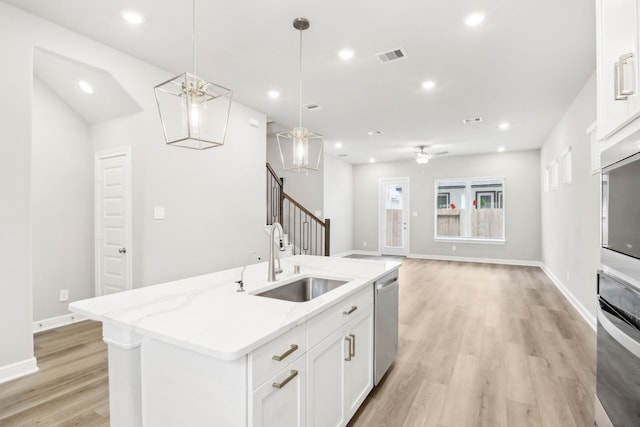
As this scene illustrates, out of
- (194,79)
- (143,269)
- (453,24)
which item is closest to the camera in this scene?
(194,79)

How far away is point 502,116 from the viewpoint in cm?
516

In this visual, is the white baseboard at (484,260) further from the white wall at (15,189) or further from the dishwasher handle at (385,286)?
the white wall at (15,189)

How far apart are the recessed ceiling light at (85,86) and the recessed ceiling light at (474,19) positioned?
374 centimetres

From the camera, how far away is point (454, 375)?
8.49ft

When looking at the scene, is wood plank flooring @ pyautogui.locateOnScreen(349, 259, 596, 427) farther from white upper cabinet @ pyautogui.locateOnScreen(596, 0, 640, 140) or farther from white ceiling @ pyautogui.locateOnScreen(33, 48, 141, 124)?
white ceiling @ pyautogui.locateOnScreen(33, 48, 141, 124)

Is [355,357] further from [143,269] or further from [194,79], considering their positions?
[143,269]

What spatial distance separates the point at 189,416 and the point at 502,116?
572 cm

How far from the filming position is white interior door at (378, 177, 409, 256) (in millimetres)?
9297

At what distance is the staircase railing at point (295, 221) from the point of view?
19.0 ft

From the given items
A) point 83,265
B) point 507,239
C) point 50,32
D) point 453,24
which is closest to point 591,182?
point 453,24

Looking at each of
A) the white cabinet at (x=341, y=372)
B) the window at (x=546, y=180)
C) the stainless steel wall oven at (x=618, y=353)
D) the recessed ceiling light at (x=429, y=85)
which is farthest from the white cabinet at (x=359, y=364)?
the window at (x=546, y=180)

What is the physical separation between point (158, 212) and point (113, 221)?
615 mm

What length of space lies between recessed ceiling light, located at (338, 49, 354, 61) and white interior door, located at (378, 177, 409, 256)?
6347 mm

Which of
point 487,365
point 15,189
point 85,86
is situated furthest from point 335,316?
point 85,86
